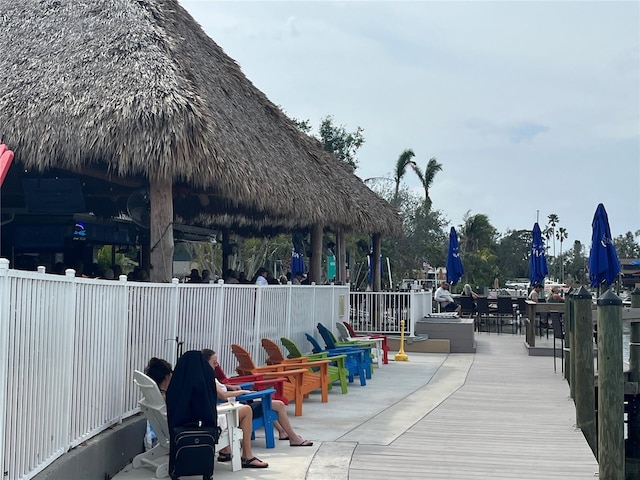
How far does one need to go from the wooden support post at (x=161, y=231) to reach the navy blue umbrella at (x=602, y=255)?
9.50m

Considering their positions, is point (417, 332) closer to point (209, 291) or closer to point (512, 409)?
point (512, 409)

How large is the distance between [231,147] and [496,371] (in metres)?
6.68

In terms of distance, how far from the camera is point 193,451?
633 cm

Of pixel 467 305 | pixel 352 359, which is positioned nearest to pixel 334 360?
pixel 352 359

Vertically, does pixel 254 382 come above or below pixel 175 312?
below

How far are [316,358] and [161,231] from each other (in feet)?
9.62

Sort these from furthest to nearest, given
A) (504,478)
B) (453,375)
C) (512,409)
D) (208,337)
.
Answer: (453,375) < (512,409) < (208,337) < (504,478)

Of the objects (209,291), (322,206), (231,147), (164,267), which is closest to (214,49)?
(322,206)

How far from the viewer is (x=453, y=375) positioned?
1440 cm

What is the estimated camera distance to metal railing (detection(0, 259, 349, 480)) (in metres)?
4.73

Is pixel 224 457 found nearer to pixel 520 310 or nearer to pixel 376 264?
pixel 376 264

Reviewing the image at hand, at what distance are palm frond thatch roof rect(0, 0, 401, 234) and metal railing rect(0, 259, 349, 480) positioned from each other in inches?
69.7

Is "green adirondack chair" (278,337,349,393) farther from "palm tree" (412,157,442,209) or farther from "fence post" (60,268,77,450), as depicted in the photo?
"palm tree" (412,157,442,209)

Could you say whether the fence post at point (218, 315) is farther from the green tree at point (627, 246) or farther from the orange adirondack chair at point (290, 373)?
the green tree at point (627, 246)
